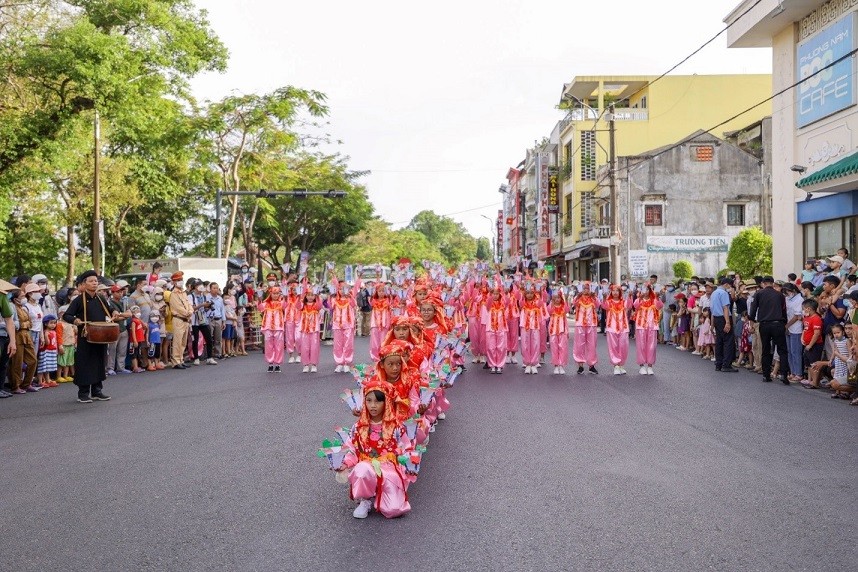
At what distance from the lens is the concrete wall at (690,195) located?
38531 millimetres

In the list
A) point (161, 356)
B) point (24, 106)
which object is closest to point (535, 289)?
point (161, 356)

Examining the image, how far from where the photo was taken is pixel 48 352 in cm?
1373

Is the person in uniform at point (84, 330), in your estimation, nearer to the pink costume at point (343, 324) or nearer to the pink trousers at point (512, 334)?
the pink costume at point (343, 324)

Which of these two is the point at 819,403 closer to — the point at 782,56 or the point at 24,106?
the point at 782,56

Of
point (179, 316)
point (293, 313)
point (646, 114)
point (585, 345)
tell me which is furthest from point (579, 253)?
point (179, 316)

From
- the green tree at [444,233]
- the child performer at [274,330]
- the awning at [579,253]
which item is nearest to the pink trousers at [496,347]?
the child performer at [274,330]

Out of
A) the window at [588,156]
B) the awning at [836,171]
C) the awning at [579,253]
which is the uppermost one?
the window at [588,156]

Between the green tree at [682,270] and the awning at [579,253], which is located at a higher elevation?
the awning at [579,253]

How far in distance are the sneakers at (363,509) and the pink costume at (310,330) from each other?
9.68 m

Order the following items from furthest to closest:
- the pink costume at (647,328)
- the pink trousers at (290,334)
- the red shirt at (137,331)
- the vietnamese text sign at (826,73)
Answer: the vietnamese text sign at (826,73) < the pink trousers at (290,334) < the red shirt at (137,331) < the pink costume at (647,328)

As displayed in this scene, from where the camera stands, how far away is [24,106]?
19188 millimetres

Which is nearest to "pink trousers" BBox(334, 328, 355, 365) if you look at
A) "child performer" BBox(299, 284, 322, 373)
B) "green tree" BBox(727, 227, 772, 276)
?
"child performer" BBox(299, 284, 322, 373)

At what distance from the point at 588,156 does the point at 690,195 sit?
8.05 meters

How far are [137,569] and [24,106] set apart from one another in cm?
1746
